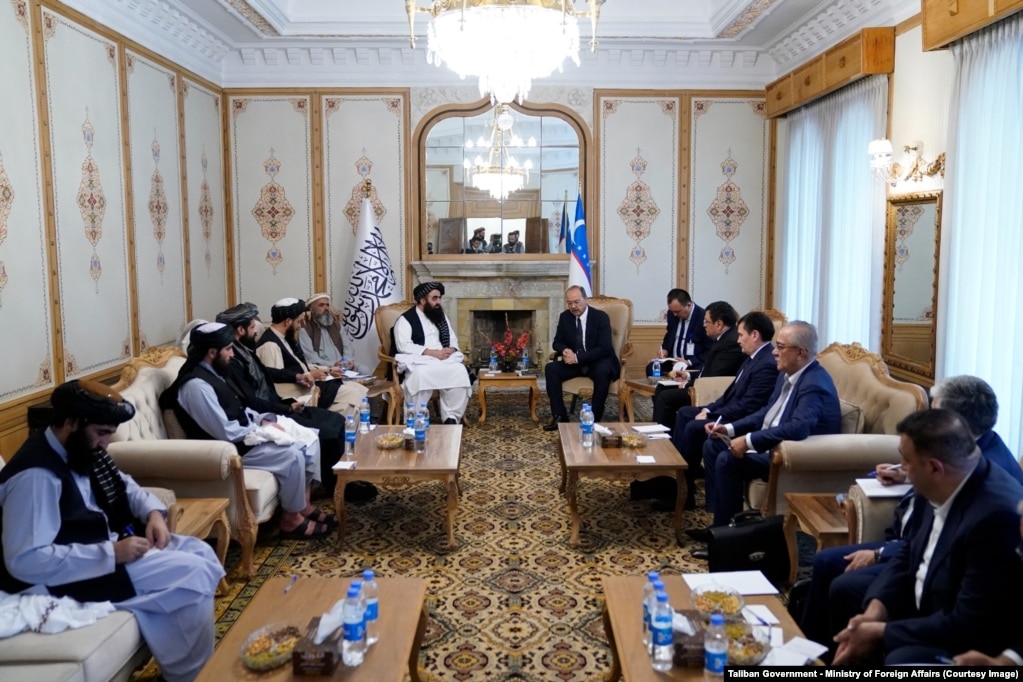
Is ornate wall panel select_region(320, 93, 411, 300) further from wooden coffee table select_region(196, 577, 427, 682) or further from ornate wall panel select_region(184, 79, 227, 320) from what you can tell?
wooden coffee table select_region(196, 577, 427, 682)

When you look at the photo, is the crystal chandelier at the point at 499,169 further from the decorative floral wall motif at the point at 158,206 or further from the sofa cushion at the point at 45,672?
the sofa cushion at the point at 45,672

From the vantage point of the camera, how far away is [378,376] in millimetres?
8234

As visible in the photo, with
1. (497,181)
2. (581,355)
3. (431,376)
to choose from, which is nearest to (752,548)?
(581,355)

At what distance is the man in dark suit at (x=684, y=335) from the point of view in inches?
279

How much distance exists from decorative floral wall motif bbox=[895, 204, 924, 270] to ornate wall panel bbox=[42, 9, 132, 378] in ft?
18.3

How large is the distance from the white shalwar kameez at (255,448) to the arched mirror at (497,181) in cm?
445

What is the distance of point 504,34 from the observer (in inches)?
184

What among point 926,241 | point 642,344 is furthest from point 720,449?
point 642,344

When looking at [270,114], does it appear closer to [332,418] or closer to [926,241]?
[332,418]

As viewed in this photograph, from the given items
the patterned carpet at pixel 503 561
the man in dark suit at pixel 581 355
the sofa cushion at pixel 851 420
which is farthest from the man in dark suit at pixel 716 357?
the sofa cushion at pixel 851 420

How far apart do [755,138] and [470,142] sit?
10.0 feet

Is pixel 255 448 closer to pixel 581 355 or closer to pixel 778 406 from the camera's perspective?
pixel 778 406

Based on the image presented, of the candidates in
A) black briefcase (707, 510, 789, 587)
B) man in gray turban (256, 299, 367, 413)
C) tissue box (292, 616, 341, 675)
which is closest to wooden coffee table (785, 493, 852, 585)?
black briefcase (707, 510, 789, 587)

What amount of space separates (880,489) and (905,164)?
10.1 feet
